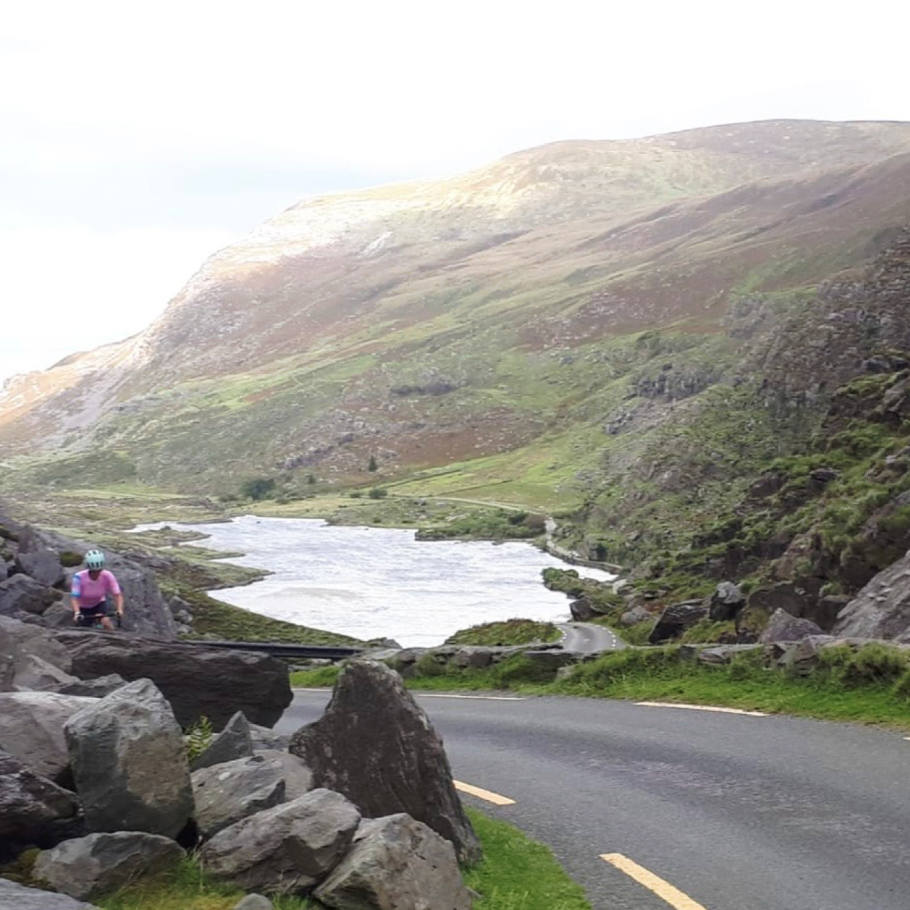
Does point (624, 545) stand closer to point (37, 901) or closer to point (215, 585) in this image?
point (215, 585)

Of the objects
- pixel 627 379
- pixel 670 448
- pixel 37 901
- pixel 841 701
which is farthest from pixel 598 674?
pixel 627 379

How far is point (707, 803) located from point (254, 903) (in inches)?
206

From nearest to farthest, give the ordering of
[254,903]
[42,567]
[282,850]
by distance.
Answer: [254,903] → [282,850] → [42,567]

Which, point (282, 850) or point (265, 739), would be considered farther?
point (265, 739)

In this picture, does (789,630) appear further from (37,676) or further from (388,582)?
(388,582)

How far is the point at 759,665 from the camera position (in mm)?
15789

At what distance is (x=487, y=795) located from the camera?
448 inches

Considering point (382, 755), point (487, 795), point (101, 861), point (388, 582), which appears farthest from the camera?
point (388, 582)

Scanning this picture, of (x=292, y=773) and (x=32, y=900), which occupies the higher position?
(x=32, y=900)

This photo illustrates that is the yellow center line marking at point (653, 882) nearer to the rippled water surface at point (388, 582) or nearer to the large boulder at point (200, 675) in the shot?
the large boulder at point (200, 675)

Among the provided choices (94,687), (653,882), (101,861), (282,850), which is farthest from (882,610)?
(101,861)

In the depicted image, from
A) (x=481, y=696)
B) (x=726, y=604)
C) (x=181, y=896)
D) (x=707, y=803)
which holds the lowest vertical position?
(x=726, y=604)

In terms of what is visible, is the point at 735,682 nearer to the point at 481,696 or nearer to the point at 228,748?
the point at 481,696

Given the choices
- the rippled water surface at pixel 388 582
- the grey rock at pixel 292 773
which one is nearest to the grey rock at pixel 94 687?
the grey rock at pixel 292 773
